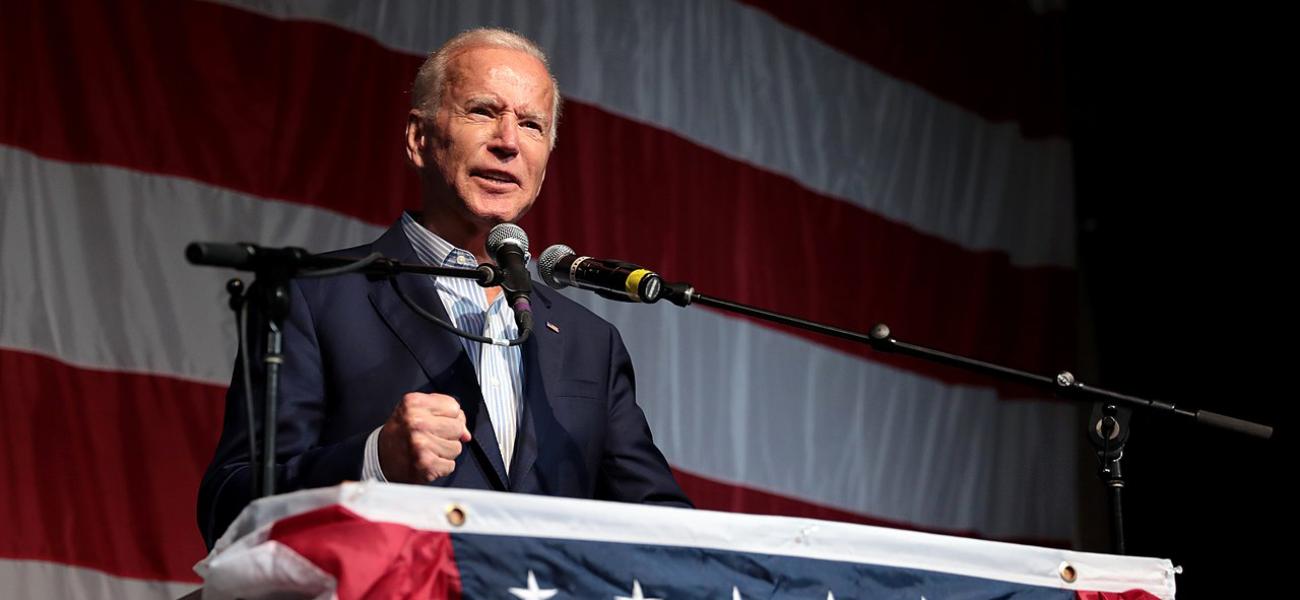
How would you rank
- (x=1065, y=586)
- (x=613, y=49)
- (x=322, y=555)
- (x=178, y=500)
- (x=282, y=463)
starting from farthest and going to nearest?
(x=613, y=49), (x=178, y=500), (x=282, y=463), (x=1065, y=586), (x=322, y=555)

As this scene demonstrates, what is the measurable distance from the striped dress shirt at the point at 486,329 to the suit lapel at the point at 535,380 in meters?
0.02

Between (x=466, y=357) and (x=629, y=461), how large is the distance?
12.2 inches

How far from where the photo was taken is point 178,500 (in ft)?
9.43

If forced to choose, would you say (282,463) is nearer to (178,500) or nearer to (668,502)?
(668,502)

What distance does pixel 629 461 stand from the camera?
2.20m

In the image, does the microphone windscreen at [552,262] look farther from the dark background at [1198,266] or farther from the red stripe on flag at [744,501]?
the dark background at [1198,266]

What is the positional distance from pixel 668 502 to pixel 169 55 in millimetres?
1500

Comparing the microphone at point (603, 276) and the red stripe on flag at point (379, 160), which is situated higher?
the red stripe on flag at point (379, 160)

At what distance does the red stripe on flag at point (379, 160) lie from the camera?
2.92m

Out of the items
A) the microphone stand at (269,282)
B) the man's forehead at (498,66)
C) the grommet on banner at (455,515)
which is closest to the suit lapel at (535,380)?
the man's forehead at (498,66)

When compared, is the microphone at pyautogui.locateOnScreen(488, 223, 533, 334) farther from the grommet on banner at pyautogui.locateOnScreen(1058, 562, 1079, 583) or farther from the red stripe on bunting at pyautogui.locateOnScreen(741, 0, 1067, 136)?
the red stripe on bunting at pyautogui.locateOnScreen(741, 0, 1067, 136)

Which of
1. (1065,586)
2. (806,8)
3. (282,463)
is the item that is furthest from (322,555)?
(806,8)

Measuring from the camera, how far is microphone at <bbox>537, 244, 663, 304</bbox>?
1.74m

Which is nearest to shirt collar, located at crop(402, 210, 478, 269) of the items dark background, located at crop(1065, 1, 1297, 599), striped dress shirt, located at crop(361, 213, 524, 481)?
striped dress shirt, located at crop(361, 213, 524, 481)
